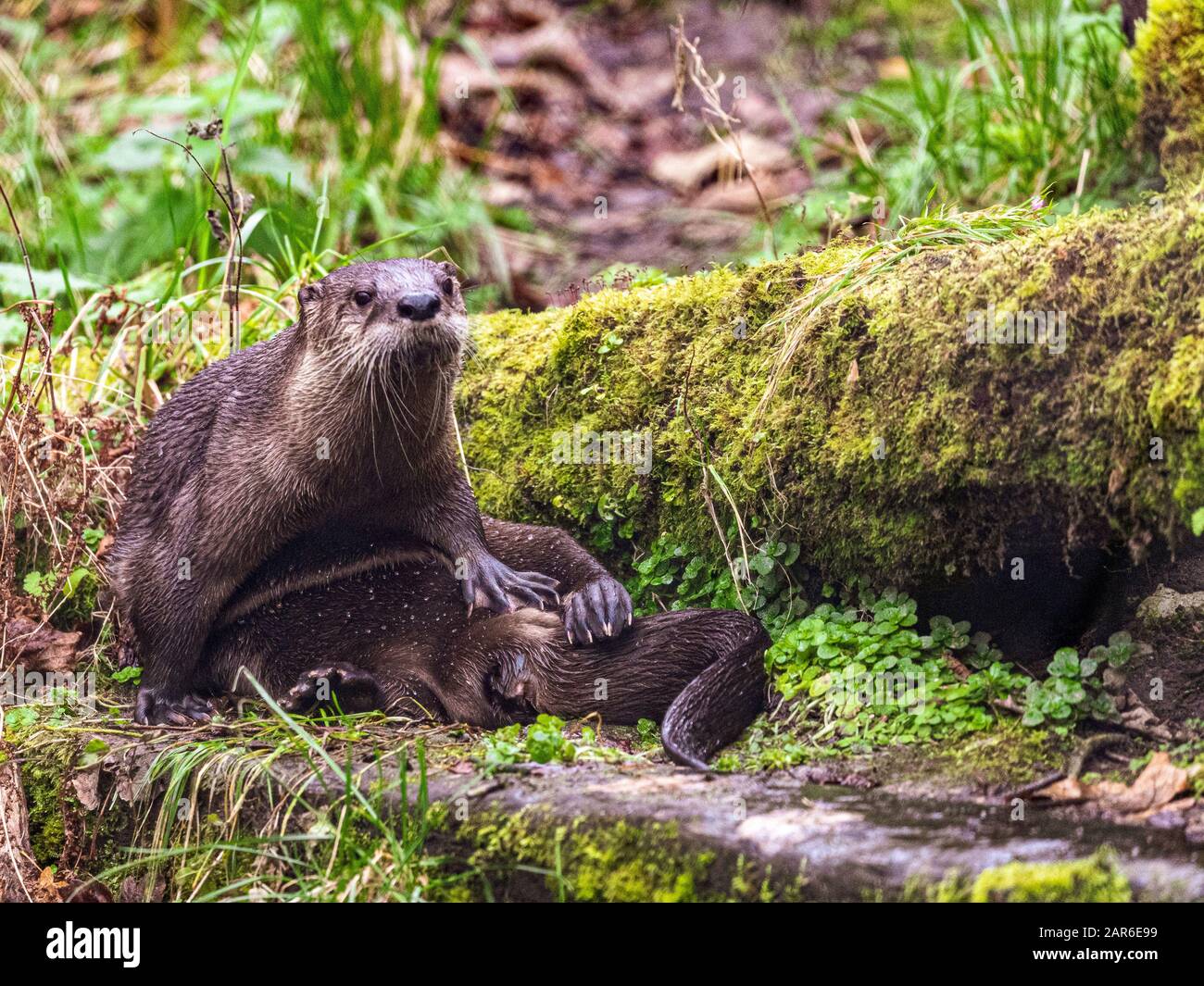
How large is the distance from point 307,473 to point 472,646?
61cm

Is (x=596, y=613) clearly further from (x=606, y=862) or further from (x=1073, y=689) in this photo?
(x=1073, y=689)

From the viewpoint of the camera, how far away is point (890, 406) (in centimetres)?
303

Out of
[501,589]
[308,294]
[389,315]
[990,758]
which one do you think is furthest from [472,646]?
[990,758]

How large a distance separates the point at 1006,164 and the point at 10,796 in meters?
4.02

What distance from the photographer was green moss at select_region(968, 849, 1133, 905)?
1989mm

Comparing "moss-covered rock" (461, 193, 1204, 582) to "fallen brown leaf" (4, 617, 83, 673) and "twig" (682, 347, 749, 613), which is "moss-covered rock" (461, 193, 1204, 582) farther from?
"fallen brown leaf" (4, 617, 83, 673)

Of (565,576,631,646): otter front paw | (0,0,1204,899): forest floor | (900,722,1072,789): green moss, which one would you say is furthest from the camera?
(565,576,631,646): otter front paw

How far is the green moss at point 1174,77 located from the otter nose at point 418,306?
2506 mm

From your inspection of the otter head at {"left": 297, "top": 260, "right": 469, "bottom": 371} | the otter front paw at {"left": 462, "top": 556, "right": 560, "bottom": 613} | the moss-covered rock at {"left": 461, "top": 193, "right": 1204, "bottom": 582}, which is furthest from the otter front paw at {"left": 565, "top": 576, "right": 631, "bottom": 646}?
the otter head at {"left": 297, "top": 260, "right": 469, "bottom": 371}

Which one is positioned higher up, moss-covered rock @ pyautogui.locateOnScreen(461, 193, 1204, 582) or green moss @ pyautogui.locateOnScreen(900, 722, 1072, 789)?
moss-covered rock @ pyautogui.locateOnScreen(461, 193, 1204, 582)

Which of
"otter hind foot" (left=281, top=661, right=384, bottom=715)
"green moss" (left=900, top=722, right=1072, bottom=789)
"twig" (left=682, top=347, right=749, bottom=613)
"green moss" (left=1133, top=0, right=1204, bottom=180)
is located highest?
"green moss" (left=1133, top=0, right=1204, bottom=180)

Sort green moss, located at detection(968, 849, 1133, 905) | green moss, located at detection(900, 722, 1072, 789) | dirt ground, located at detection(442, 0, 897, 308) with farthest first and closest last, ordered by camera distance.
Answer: dirt ground, located at detection(442, 0, 897, 308)
green moss, located at detection(900, 722, 1072, 789)
green moss, located at detection(968, 849, 1133, 905)

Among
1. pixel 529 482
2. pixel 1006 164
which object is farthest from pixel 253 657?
pixel 1006 164

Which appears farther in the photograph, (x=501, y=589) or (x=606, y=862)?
(x=501, y=589)
